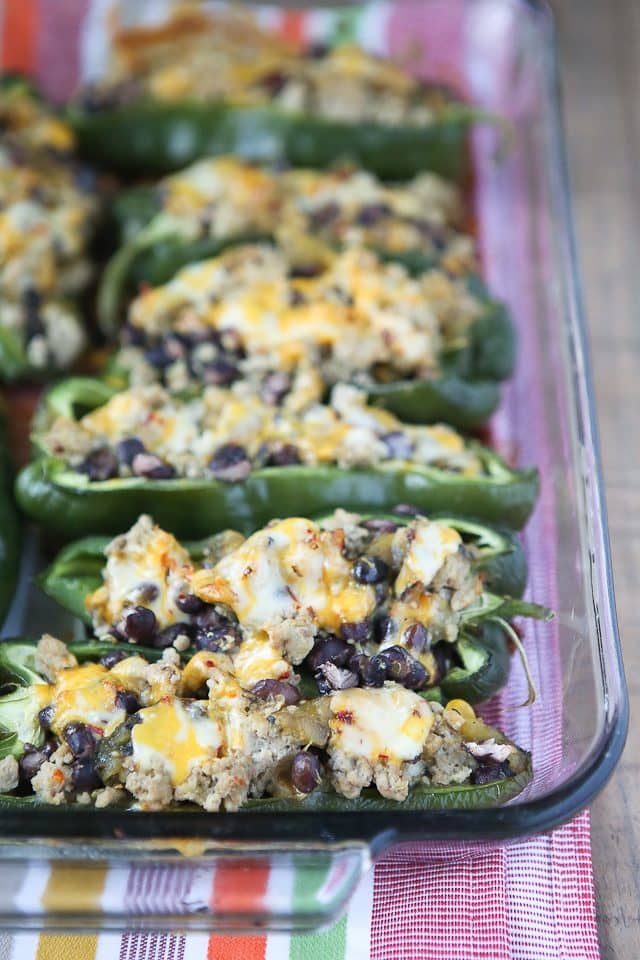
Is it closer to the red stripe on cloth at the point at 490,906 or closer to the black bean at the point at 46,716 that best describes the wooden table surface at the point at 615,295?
the red stripe on cloth at the point at 490,906

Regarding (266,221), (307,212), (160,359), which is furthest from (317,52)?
(160,359)

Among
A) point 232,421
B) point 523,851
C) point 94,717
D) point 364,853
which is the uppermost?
point 232,421

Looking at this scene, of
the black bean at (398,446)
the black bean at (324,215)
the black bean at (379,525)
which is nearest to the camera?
the black bean at (379,525)

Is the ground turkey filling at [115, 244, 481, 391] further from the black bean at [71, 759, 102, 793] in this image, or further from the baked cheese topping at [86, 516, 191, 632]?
the black bean at [71, 759, 102, 793]

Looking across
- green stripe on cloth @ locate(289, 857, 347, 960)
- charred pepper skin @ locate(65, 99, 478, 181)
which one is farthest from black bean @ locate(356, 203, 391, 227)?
green stripe on cloth @ locate(289, 857, 347, 960)

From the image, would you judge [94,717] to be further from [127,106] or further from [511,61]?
[511,61]

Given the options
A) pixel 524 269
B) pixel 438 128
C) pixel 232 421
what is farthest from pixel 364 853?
pixel 438 128

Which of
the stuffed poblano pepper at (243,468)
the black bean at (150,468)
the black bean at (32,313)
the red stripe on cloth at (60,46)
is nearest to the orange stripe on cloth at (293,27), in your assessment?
the red stripe on cloth at (60,46)
